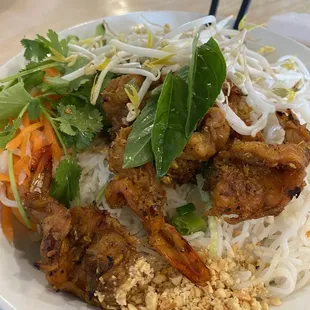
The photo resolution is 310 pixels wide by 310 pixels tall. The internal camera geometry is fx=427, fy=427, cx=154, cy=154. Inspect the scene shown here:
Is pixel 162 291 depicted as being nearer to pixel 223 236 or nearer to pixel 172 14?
pixel 223 236

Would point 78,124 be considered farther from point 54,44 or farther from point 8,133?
point 54,44

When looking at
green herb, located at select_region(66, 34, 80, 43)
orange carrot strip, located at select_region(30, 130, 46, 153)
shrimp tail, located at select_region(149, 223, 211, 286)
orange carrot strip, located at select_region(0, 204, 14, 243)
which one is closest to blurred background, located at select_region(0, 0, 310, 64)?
green herb, located at select_region(66, 34, 80, 43)

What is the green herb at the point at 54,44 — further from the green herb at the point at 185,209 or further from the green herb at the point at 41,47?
the green herb at the point at 185,209

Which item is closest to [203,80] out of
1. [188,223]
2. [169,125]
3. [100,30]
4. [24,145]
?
[169,125]

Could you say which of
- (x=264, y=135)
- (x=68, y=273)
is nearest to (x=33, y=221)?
(x=68, y=273)

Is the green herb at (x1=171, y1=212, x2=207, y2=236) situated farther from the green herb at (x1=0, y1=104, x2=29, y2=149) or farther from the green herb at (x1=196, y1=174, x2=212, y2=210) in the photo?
the green herb at (x1=0, y1=104, x2=29, y2=149)
